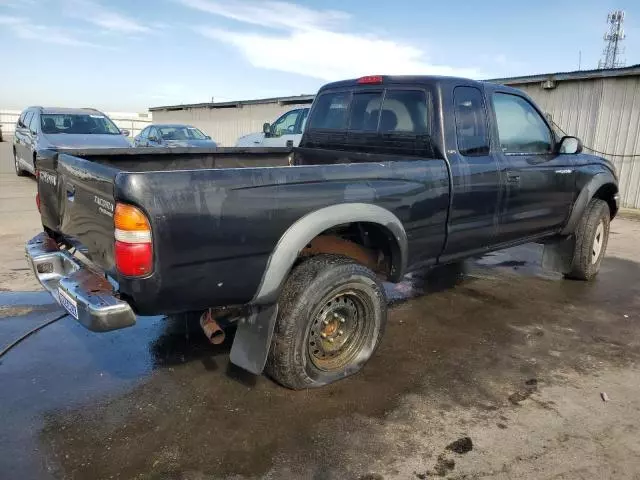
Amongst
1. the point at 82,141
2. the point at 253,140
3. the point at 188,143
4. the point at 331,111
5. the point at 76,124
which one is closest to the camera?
the point at 331,111

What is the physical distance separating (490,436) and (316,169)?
1.80 meters

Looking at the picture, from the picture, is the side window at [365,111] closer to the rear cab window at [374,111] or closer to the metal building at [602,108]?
the rear cab window at [374,111]

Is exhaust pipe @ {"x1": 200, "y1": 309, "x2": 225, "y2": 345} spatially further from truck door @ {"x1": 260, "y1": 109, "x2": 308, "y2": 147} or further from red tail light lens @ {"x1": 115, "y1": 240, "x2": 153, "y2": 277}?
truck door @ {"x1": 260, "y1": 109, "x2": 308, "y2": 147}

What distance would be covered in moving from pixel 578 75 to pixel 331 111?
8991mm

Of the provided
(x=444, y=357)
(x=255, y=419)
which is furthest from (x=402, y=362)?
(x=255, y=419)

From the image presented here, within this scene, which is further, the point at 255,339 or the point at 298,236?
the point at 255,339

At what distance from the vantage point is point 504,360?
A: 372cm

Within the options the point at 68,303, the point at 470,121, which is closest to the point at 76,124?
the point at 68,303

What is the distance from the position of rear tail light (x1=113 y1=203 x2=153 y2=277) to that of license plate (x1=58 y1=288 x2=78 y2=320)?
453 millimetres

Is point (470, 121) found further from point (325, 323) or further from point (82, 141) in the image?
point (82, 141)

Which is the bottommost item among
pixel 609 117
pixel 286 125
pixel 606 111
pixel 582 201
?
pixel 582 201

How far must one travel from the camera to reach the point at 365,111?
4.31 metres

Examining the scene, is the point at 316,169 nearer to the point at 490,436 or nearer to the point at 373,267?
the point at 373,267

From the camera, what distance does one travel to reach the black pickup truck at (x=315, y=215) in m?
2.46
